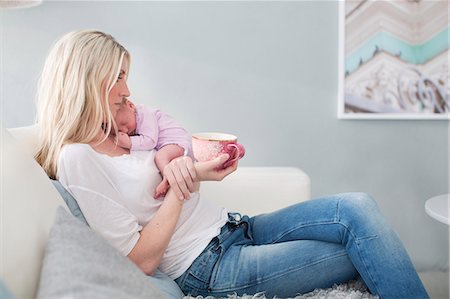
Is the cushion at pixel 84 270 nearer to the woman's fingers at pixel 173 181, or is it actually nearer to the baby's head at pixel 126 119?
the woman's fingers at pixel 173 181

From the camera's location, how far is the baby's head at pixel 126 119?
1.47 meters

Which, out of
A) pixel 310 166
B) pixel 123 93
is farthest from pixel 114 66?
pixel 310 166

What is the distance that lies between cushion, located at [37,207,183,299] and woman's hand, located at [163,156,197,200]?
33cm

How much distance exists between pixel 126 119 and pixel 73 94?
0.21 meters

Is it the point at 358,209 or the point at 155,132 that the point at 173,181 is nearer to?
the point at 155,132

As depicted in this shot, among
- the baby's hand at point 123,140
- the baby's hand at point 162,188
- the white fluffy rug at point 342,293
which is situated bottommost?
the white fluffy rug at point 342,293

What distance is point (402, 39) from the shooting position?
7.54 ft

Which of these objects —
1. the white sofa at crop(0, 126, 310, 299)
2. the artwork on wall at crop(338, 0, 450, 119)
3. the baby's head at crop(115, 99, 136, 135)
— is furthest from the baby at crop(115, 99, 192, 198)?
the artwork on wall at crop(338, 0, 450, 119)

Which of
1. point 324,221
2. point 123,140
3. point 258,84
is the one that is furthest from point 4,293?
point 258,84

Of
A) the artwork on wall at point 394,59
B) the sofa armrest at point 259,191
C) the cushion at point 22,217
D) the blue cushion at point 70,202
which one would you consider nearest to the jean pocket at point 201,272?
the blue cushion at point 70,202

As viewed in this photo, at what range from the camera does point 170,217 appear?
128 centimetres

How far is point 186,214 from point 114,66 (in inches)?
15.9

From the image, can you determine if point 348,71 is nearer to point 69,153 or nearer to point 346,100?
point 346,100

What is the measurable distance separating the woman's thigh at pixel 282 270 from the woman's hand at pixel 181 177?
19cm
